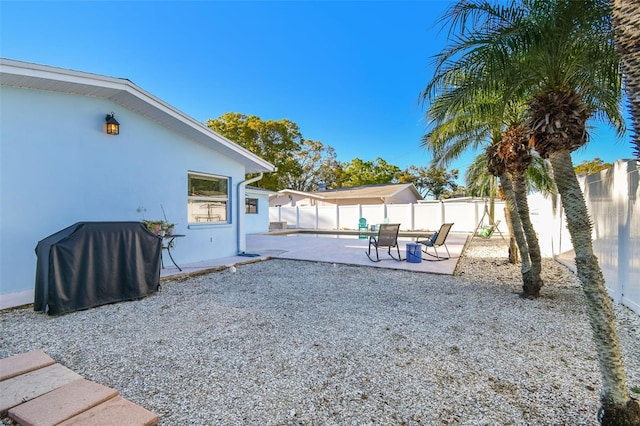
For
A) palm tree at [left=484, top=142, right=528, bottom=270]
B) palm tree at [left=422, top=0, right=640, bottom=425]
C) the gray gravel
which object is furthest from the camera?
palm tree at [left=484, top=142, right=528, bottom=270]

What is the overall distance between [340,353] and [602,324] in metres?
2.14

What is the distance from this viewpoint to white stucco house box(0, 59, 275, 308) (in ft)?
15.5

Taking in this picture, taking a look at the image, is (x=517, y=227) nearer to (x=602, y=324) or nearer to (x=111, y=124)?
(x=602, y=324)

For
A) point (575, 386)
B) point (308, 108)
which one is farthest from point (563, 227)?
point (308, 108)

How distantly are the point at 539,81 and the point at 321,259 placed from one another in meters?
6.23

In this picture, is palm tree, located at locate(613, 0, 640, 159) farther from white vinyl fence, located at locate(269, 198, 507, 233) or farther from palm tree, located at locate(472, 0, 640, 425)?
white vinyl fence, located at locate(269, 198, 507, 233)

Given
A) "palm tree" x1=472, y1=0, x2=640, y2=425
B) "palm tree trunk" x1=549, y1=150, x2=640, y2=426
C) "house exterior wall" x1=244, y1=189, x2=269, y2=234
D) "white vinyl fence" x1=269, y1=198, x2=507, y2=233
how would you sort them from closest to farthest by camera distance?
"palm tree trunk" x1=549, y1=150, x2=640, y2=426 < "palm tree" x1=472, y1=0, x2=640, y2=425 < "house exterior wall" x1=244, y1=189, x2=269, y2=234 < "white vinyl fence" x1=269, y1=198, x2=507, y2=233

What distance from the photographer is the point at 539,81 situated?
12.8 ft

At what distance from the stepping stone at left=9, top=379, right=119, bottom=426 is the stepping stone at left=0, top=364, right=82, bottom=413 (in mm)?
89

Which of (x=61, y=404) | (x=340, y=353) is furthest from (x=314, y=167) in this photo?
(x=61, y=404)

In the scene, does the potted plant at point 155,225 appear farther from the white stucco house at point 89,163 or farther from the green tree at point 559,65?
the green tree at point 559,65

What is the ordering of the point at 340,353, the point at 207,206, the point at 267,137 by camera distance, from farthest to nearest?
the point at 267,137, the point at 207,206, the point at 340,353

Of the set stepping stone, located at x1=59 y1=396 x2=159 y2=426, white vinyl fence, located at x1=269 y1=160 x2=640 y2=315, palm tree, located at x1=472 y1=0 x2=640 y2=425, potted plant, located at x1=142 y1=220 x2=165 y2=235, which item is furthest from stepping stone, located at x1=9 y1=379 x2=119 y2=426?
white vinyl fence, located at x1=269 y1=160 x2=640 y2=315

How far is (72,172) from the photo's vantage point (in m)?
5.42
